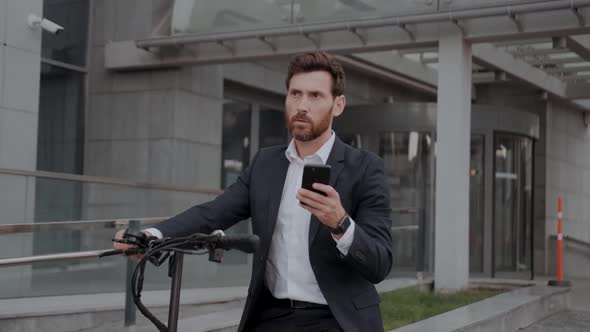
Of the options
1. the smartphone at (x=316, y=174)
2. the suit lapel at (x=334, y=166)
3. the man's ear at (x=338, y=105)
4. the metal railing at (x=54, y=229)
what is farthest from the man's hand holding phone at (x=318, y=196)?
the metal railing at (x=54, y=229)

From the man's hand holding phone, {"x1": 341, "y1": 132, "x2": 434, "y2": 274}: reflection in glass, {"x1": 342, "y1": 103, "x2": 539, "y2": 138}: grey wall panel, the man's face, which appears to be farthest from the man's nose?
{"x1": 342, "y1": 103, "x2": 539, "y2": 138}: grey wall panel

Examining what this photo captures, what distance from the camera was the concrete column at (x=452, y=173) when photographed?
419 inches

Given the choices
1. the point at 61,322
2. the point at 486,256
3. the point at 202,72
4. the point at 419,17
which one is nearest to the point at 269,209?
the point at 61,322

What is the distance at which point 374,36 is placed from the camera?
10891 mm

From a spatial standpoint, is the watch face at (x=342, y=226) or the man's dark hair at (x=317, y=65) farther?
the man's dark hair at (x=317, y=65)

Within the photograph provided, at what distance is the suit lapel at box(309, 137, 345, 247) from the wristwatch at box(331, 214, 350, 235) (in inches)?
8.6

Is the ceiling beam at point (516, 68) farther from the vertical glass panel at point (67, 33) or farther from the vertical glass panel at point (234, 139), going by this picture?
the vertical glass panel at point (67, 33)

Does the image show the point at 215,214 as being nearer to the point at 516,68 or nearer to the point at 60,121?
the point at 60,121

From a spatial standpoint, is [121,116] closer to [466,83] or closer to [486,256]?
[466,83]

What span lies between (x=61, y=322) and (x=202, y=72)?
6.94m

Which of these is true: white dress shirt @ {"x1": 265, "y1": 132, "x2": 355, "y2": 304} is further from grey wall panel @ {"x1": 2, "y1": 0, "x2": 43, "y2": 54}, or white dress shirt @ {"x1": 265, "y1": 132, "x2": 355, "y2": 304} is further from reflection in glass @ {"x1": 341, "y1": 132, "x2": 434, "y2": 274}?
reflection in glass @ {"x1": 341, "y1": 132, "x2": 434, "y2": 274}

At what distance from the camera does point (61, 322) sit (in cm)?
652

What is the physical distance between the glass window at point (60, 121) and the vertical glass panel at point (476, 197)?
7184mm

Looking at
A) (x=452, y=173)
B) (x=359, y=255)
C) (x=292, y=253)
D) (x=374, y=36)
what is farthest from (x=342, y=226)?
(x=374, y=36)
